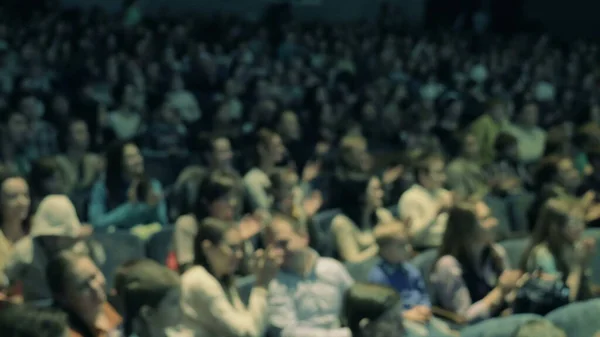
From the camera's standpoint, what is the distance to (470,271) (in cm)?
348

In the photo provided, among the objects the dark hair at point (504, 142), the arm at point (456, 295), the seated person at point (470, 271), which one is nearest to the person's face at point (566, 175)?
the dark hair at point (504, 142)

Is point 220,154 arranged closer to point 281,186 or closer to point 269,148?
point 269,148

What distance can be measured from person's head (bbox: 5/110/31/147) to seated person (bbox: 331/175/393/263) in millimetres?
2013

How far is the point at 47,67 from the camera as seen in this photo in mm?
7543

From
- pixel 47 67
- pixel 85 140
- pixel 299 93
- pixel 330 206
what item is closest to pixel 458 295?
pixel 330 206

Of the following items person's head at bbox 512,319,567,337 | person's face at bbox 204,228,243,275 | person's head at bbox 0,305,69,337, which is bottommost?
person's head at bbox 512,319,567,337

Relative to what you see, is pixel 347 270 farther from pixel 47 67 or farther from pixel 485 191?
pixel 47 67

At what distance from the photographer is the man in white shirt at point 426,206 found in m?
4.34

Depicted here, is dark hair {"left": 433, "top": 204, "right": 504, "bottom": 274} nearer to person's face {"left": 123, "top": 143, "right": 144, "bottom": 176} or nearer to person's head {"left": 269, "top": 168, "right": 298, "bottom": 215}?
person's head {"left": 269, "top": 168, "right": 298, "bottom": 215}

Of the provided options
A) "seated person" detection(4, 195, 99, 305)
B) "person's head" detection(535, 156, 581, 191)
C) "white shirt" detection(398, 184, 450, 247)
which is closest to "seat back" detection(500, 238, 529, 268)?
"white shirt" detection(398, 184, 450, 247)

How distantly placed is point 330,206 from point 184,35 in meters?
5.43

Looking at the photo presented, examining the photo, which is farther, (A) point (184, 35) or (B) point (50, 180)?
(A) point (184, 35)

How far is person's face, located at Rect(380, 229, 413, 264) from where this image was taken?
3.25 metres

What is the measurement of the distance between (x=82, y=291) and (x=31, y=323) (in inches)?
11.6
